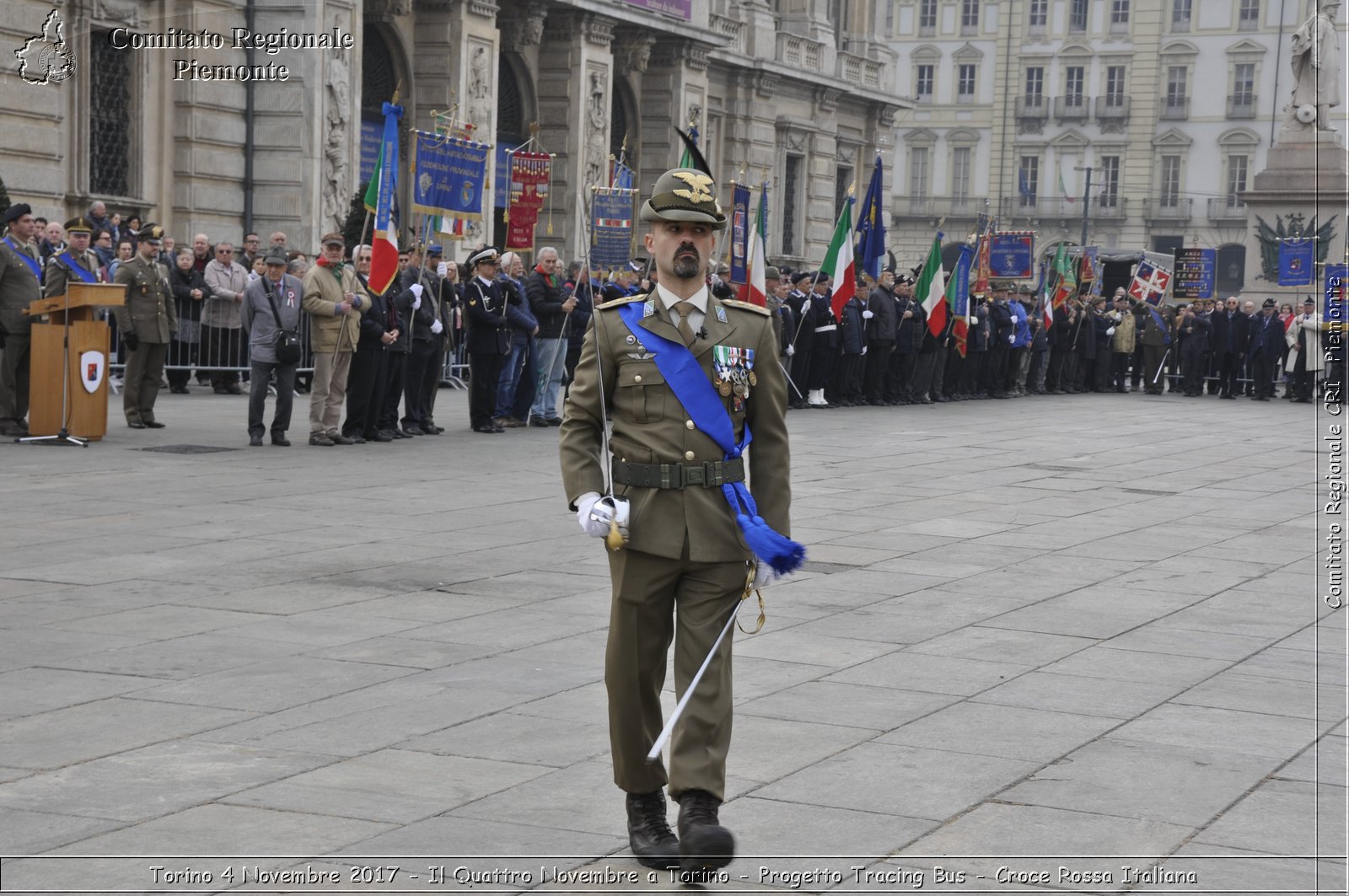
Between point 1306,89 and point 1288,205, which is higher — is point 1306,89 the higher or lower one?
the higher one

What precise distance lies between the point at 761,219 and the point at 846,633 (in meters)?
14.4

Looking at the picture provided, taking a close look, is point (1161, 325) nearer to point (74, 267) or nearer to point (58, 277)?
point (74, 267)

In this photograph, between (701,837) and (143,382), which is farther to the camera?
(143,382)

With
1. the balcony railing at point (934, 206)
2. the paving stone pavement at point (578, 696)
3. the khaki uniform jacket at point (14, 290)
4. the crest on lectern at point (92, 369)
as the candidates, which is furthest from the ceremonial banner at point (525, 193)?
the balcony railing at point (934, 206)

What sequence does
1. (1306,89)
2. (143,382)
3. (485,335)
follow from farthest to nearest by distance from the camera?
(1306,89)
(485,335)
(143,382)

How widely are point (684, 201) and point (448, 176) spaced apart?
15086 millimetres

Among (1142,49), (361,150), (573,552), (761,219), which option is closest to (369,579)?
(573,552)

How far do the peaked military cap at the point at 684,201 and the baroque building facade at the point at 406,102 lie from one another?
1810 cm

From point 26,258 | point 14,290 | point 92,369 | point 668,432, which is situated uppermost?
point 26,258

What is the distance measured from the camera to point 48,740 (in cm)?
596

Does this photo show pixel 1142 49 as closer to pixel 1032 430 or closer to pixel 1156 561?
pixel 1032 430

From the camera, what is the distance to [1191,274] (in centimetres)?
3972

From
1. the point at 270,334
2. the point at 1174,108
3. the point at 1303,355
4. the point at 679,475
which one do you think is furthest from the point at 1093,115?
the point at 679,475

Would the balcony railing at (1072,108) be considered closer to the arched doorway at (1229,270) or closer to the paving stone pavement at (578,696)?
the arched doorway at (1229,270)
